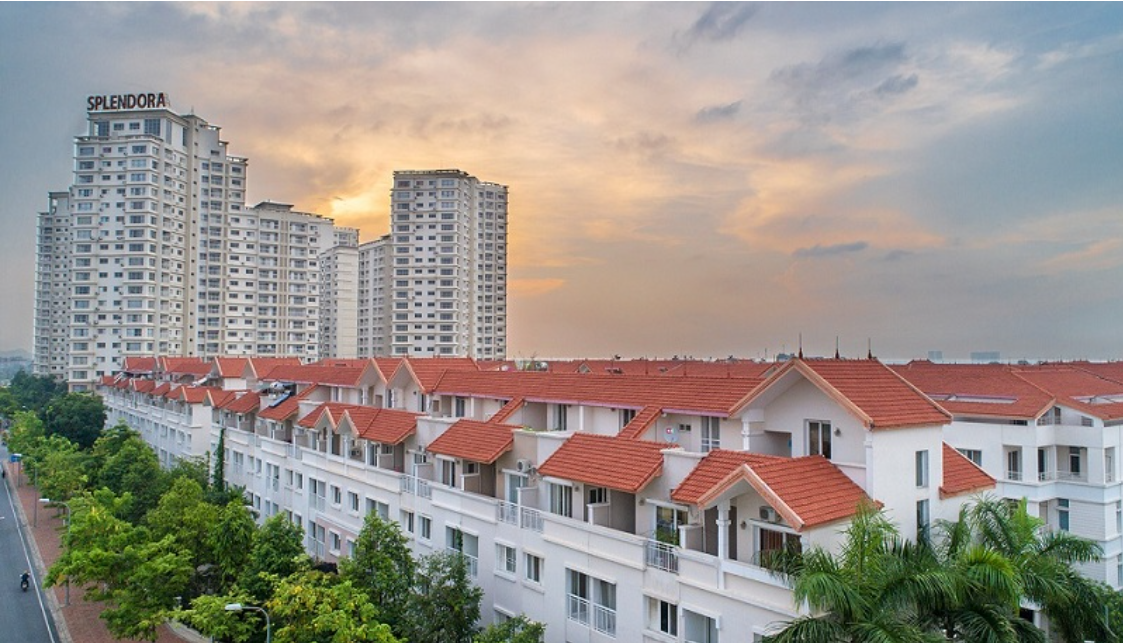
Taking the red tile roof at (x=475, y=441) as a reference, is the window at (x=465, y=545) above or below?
below

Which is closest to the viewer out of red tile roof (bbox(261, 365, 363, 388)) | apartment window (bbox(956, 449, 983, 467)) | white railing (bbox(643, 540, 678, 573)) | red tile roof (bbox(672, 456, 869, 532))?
red tile roof (bbox(672, 456, 869, 532))

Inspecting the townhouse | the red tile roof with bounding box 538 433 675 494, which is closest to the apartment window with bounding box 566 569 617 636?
the townhouse

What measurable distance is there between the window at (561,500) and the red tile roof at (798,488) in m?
6.84

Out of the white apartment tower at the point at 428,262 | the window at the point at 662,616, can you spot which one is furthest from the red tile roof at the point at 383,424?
the white apartment tower at the point at 428,262

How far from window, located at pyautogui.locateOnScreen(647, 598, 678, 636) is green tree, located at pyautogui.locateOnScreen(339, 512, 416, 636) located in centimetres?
945

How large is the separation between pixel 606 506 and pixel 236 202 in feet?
408

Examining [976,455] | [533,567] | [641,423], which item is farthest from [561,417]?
[976,455]

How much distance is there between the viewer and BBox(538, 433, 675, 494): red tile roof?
80.6 feet

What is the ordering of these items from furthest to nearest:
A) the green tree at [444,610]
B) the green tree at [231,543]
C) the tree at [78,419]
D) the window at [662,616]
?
the tree at [78,419] → the green tree at [231,543] → the green tree at [444,610] → the window at [662,616]

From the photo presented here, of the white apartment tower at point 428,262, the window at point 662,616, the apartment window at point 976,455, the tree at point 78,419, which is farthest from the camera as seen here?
the white apartment tower at point 428,262

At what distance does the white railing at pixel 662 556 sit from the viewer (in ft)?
73.9

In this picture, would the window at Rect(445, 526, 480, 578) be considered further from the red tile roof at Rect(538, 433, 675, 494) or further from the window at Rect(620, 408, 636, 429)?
the window at Rect(620, 408, 636, 429)

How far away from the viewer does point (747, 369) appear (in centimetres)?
4991

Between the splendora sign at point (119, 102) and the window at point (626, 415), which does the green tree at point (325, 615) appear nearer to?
the window at point (626, 415)
